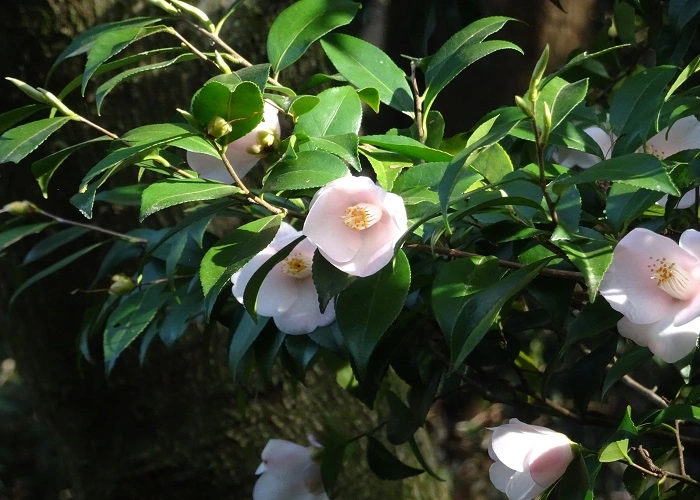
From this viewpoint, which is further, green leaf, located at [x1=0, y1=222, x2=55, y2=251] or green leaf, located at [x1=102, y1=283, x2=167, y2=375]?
green leaf, located at [x1=0, y1=222, x2=55, y2=251]

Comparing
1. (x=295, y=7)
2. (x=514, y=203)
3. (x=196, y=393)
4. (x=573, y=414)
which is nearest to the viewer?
(x=514, y=203)

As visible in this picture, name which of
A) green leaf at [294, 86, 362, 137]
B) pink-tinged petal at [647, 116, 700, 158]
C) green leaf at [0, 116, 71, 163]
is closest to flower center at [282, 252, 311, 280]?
green leaf at [294, 86, 362, 137]

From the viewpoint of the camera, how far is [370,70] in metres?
0.76

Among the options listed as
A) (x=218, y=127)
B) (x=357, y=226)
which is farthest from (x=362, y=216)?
(x=218, y=127)

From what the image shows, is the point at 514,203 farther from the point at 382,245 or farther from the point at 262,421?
the point at 262,421

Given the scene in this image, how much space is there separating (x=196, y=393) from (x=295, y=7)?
2.00 ft

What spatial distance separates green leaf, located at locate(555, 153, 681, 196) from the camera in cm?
49

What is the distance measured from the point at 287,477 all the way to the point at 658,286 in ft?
1.62

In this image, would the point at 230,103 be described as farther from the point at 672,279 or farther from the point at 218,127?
the point at 672,279

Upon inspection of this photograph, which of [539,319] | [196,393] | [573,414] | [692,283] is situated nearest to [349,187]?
[692,283]

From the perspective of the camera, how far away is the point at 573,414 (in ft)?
3.06

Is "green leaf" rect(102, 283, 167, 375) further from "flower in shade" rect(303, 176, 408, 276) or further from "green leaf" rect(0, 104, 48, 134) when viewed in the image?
"flower in shade" rect(303, 176, 408, 276)

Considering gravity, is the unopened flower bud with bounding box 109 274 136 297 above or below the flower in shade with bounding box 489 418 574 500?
below

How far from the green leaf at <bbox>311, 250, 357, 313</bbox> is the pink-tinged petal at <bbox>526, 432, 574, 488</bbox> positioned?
0.62 feet
